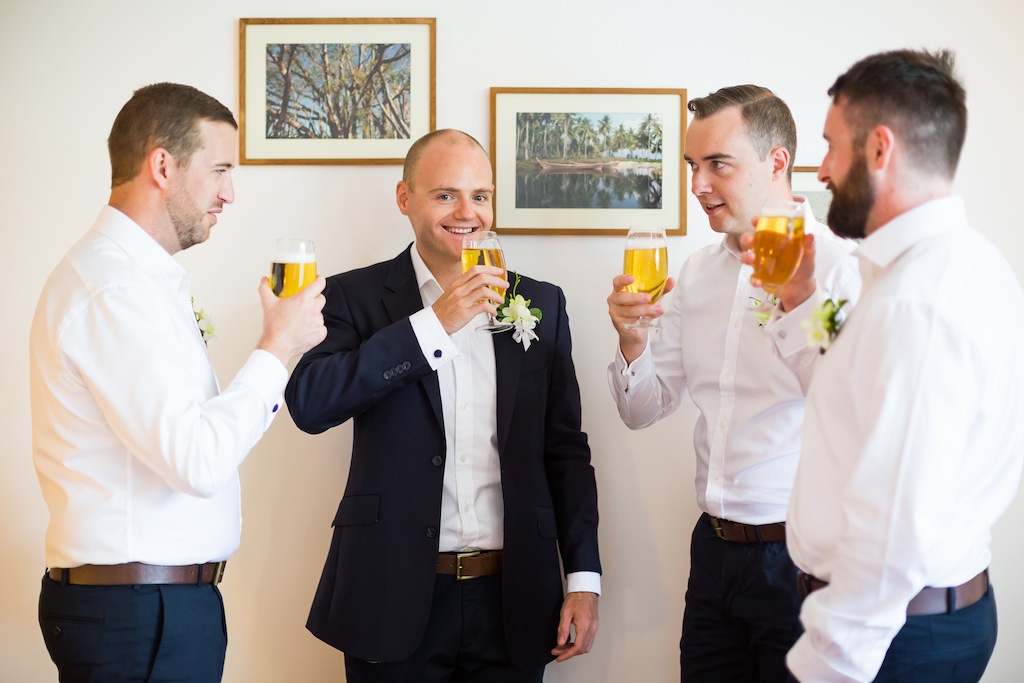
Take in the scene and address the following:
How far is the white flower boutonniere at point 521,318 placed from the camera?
101 inches

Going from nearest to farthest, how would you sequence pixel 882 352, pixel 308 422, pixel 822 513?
pixel 882 352 < pixel 822 513 < pixel 308 422

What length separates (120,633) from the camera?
1916 millimetres

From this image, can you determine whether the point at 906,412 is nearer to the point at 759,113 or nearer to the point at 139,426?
the point at 759,113

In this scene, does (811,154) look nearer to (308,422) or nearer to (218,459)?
(308,422)

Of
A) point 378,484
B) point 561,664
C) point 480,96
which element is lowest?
point 561,664

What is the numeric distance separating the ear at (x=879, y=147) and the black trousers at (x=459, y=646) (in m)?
1.50

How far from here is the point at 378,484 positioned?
2486 millimetres

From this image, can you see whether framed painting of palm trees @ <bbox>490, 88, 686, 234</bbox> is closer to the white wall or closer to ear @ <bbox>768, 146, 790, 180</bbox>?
the white wall

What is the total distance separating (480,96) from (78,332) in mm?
1568

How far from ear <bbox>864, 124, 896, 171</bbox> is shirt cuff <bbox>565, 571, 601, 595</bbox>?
1452 millimetres

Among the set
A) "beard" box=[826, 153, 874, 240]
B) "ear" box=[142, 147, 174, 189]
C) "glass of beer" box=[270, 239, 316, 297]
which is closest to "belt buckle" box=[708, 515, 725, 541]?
"beard" box=[826, 153, 874, 240]

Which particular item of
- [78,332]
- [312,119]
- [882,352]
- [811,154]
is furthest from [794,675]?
[312,119]

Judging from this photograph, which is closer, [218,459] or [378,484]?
[218,459]

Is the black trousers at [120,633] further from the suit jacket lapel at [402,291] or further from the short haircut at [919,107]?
the short haircut at [919,107]
